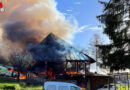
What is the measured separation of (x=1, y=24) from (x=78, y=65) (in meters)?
12.7

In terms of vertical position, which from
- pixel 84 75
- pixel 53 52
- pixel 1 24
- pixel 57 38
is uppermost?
pixel 1 24

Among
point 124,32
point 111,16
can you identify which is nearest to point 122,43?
point 124,32

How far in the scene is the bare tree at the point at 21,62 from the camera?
22.3 m

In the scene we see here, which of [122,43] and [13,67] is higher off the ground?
[122,43]

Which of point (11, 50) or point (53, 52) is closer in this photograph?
point (11, 50)

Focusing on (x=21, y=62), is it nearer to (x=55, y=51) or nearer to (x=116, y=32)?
(x=55, y=51)

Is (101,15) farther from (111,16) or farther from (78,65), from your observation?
(78,65)

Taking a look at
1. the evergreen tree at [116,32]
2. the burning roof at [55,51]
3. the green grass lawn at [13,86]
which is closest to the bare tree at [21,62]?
the burning roof at [55,51]

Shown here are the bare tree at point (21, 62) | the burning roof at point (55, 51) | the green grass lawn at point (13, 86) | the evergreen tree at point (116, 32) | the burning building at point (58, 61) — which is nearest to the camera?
the green grass lawn at point (13, 86)

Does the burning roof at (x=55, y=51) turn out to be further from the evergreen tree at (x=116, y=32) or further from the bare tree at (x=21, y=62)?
the evergreen tree at (x=116, y=32)

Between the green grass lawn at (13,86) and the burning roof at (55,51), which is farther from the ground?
the burning roof at (55,51)

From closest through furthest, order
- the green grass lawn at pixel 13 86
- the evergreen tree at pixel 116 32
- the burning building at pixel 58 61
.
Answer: the green grass lawn at pixel 13 86
the evergreen tree at pixel 116 32
the burning building at pixel 58 61

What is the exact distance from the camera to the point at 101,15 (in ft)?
53.5

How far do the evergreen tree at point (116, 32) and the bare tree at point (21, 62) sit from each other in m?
11.0
